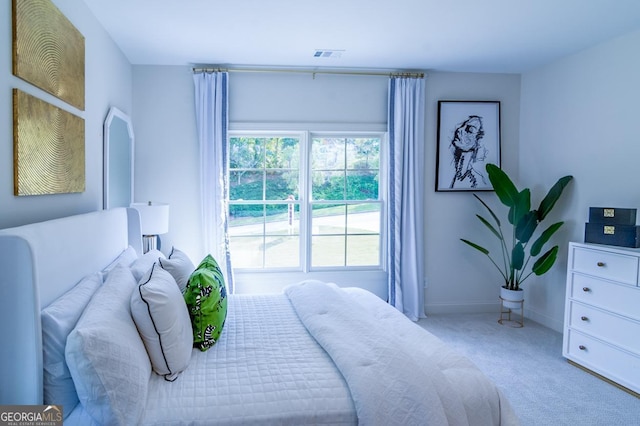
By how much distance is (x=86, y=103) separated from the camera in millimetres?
2730

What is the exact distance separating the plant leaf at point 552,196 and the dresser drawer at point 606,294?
759 millimetres

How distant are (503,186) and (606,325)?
1449 millimetres

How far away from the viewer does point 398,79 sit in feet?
13.7

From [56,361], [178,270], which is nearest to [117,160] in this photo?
[178,270]

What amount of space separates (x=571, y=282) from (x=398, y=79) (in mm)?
2351

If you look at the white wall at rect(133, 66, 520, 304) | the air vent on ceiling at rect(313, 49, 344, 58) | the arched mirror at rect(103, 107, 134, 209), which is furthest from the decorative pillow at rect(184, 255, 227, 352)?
the air vent on ceiling at rect(313, 49, 344, 58)

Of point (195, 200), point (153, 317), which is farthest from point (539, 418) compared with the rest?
point (195, 200)

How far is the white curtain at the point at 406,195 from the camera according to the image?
4199 mm

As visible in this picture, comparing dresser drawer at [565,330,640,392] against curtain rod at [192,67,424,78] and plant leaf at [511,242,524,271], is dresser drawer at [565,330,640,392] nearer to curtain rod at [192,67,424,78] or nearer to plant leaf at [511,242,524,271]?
plant leaf at [511,242,524,271]

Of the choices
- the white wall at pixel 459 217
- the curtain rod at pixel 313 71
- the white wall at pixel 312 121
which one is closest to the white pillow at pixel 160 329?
the white wall at pixel 312 121

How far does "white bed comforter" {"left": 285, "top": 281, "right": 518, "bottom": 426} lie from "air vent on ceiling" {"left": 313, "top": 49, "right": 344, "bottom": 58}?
95.0 inches

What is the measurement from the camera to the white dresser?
2.79 m

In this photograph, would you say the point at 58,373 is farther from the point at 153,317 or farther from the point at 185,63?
the point at 185,63

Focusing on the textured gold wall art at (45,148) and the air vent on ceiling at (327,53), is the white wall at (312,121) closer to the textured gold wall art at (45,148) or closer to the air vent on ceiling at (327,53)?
the air vent on ceiling at (327,53)
